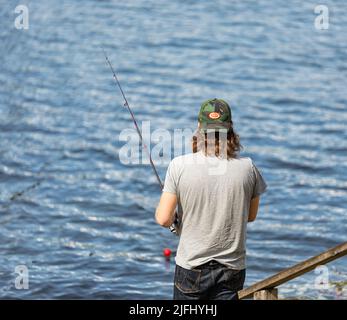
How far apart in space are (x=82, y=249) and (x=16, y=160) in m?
3.48

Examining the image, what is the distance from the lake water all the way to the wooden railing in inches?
168

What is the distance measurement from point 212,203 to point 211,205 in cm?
1

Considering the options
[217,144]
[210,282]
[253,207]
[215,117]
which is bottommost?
[210,282]

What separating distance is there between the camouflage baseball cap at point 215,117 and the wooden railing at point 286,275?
2.84 ft

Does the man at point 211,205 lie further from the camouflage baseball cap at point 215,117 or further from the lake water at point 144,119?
the lake water at point 144,119

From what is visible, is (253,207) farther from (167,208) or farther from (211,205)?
(167,208)

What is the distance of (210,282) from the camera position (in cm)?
591

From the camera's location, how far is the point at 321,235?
12.6 meters

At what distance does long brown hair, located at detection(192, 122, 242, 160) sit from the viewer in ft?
19.1

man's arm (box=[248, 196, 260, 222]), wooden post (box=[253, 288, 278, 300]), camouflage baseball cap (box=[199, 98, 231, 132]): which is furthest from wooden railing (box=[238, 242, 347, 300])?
camouflage baseball cap (box=[199, 98, 231, 132])

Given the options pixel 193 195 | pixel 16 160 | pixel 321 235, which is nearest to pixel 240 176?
pixel 193 195

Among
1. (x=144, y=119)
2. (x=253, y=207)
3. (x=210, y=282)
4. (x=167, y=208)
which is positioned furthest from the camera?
(x=144, y=119)

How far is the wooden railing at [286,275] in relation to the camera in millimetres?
5613

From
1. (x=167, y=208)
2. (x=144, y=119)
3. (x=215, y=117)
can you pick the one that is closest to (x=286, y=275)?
(x=167, y=208)
